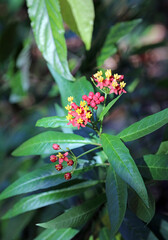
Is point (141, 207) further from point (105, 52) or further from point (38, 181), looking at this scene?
point (105, 52)

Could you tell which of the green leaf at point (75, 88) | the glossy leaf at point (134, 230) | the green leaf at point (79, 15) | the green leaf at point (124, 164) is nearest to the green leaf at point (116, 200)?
the green leaf at point (124, 164)

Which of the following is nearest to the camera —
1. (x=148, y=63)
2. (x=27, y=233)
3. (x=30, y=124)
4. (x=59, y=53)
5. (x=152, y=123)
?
(x=152, y=123)

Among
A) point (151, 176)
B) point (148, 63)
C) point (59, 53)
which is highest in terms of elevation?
point (148, 63)

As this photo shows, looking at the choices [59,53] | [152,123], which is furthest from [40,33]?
[152,123]

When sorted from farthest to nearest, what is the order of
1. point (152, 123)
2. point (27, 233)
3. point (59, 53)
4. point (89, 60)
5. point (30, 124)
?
point (30, 124) → point (27, 233) → point (89, 60) → point (59, 53) → point (152, 123)

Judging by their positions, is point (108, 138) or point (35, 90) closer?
point (108, 138)

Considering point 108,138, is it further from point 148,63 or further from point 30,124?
point 148,63
